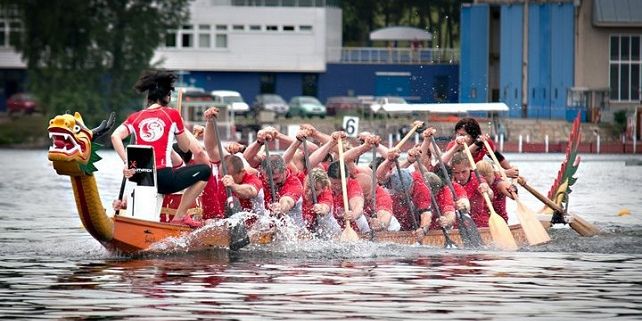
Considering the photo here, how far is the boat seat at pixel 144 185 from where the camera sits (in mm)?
19484

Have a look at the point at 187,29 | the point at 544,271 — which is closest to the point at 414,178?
the point at 544,271

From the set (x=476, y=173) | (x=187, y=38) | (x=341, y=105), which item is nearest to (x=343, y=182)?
(x=476, y=173)

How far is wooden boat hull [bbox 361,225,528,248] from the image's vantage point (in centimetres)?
2191

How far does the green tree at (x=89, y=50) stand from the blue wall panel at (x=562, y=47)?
15409mm

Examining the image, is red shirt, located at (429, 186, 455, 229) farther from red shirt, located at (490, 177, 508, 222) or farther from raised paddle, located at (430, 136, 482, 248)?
red shirt, located at (490, 177, 508, 222)

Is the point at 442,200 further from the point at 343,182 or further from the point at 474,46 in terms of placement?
the point at 474,46

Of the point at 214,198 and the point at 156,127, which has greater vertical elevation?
the point at 156,127

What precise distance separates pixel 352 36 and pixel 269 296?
283ft

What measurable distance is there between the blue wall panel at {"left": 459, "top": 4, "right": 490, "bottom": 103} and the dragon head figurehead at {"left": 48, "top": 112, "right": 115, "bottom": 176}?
54636 millimetres

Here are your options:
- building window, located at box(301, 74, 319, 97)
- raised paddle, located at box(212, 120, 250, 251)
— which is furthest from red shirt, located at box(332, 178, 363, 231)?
building window, located at box(301, 74, 319, 97)

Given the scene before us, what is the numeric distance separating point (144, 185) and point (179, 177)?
395 millimetres

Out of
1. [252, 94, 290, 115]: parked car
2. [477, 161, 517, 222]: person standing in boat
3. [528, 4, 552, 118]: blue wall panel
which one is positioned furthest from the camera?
[252, 94, 290, 115]: parked car

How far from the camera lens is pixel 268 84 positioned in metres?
93.6

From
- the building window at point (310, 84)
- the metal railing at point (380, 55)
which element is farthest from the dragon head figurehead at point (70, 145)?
the building window at point (310, 84)
